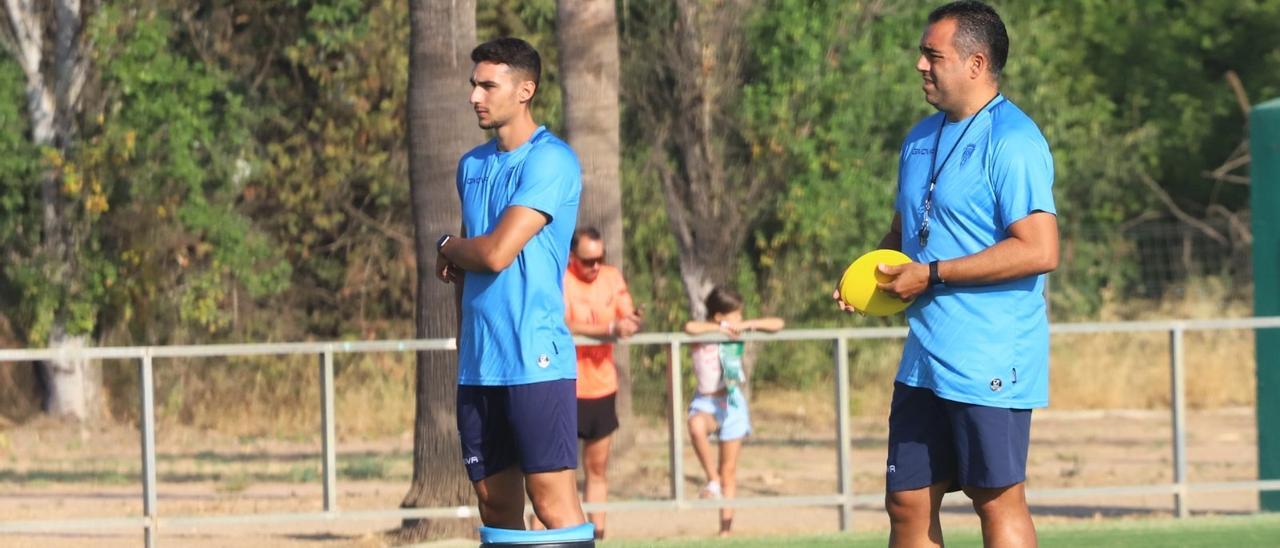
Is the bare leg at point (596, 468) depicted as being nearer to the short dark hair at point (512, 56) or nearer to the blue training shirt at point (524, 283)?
the blue training shirt at point (524, 283)

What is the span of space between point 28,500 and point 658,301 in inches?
314

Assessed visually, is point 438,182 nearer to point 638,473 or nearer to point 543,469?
point 638,473

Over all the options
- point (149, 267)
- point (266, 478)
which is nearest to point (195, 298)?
point (149, 267)

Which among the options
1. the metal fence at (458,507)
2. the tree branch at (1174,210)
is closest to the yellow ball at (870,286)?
the metal fence at (458,507)

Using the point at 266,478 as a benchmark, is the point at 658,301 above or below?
above

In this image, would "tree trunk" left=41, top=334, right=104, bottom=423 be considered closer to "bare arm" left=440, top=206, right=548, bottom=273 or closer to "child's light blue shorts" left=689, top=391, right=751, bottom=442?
"child's light blue shorts" left=689, top=391, right=751, bottom=442

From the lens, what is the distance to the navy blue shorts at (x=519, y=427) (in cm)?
569

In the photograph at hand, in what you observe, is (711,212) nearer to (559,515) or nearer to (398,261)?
(398,261)

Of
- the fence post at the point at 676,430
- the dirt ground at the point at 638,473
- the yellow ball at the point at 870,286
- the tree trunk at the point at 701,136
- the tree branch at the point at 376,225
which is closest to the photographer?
the yellow ball at the point at 870,286

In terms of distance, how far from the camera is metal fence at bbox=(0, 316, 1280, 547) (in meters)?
8.92

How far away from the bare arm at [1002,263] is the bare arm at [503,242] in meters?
1.15

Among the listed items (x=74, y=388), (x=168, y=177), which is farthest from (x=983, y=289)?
(x=74, y=388)

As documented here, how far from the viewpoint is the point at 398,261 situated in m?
19.4

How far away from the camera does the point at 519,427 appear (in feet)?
18.7
